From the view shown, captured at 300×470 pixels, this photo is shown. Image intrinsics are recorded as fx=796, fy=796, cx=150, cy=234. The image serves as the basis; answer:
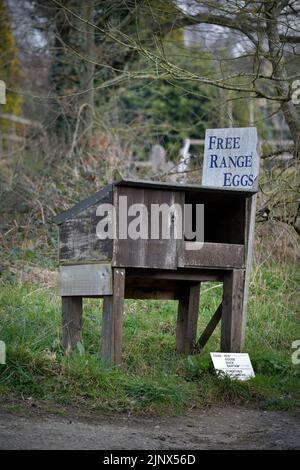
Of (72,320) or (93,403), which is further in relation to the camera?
(72,320)

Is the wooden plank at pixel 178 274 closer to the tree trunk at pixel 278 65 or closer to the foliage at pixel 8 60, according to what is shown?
the tree trunk at pixel 278 65

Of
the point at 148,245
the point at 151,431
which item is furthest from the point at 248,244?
the point at 151,431

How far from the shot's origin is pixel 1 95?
7.67 m

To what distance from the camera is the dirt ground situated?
16.2ft

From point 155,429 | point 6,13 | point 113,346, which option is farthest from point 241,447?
point 6,13

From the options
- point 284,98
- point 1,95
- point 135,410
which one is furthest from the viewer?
point 284,98

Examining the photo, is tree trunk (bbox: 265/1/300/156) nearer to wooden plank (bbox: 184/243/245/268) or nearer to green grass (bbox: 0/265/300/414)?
green grass (bbox: 0/265/300/414)

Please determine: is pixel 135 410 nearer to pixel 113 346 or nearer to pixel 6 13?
pixel 113 346

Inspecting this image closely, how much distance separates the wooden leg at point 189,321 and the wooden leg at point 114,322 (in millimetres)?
1113

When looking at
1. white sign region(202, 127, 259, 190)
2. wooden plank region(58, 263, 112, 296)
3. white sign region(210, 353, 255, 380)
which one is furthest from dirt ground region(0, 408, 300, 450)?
white sign region(202, 127, 259, 190)

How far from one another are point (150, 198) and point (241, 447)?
212 cm

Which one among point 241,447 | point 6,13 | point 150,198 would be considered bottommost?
point 241,447

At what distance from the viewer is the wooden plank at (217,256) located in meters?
6.45

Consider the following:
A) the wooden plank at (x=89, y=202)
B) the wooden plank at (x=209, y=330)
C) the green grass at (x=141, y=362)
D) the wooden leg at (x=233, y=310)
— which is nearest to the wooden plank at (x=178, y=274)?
the wooden leg at (x=233, y=310)
